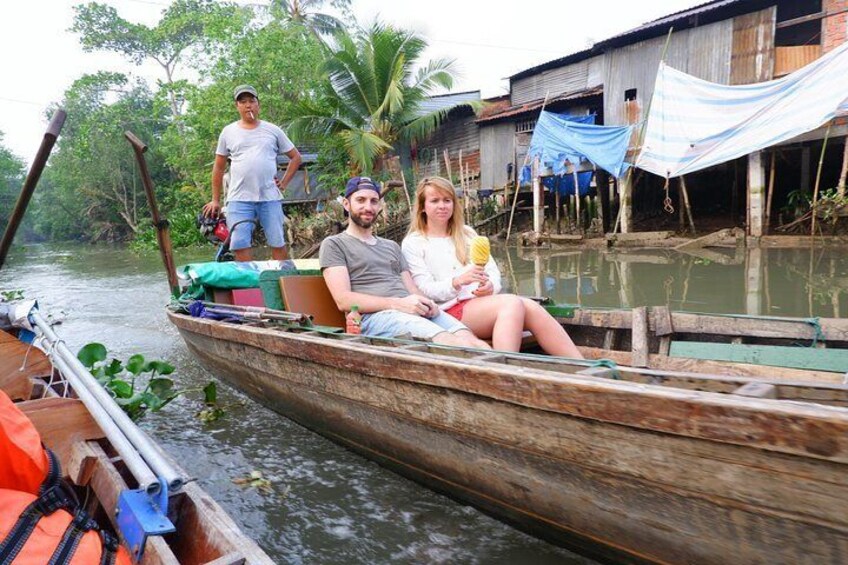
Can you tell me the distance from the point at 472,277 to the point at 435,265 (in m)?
0.44

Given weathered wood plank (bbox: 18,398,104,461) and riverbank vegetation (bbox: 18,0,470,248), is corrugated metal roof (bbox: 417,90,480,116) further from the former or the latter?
weathered wood plank (bbox: 18,398,104,461)

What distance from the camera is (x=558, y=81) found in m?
16.3

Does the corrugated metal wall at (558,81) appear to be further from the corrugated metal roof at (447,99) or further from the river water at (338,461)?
the river water at (338,461)

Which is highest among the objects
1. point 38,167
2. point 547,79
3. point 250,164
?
point 547,79

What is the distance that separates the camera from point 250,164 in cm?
471

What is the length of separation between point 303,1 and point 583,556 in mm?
26945

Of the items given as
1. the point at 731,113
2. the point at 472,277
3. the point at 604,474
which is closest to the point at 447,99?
the point at 731,113

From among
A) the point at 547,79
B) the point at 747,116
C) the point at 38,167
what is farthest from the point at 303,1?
the point at 38,167

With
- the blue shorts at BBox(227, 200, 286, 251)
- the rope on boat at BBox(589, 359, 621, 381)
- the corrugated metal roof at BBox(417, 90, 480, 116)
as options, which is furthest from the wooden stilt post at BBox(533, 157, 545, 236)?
the rope on boat at BBox(589, 359, 621, 381)

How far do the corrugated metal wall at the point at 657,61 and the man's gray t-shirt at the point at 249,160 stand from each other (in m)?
11.2

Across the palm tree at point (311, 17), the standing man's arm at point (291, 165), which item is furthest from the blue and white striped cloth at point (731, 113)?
the palm tree at point (311, 17)

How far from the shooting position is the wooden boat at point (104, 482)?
122 cm

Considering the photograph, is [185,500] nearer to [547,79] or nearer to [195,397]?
[195,397]

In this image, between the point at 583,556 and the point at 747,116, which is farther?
the point at 747,116
